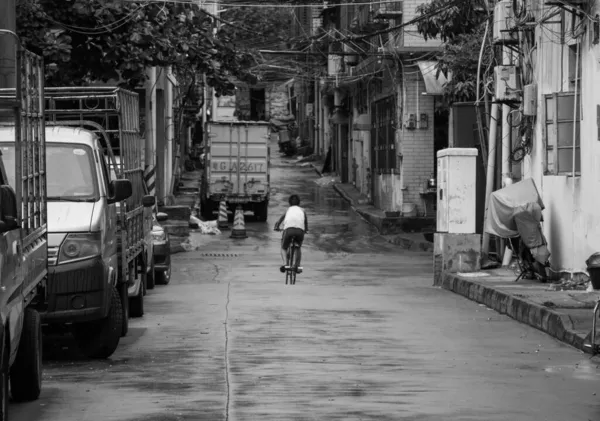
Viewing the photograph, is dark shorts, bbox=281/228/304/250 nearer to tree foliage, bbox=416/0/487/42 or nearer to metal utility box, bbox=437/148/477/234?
metal utility box, bbox=437/148/477/234

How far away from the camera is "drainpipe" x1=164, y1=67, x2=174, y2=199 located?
43219 mm

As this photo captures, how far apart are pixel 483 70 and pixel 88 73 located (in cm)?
860

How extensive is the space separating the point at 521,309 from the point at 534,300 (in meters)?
0.22

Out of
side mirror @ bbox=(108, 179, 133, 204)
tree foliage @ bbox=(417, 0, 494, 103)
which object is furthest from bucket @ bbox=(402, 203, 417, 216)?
side mirror @ bbox=(108, 179, 133, 204)

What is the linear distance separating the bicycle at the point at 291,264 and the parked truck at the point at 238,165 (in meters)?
17.1

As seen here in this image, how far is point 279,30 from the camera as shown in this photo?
65.6m

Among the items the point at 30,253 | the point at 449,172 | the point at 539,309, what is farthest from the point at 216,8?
→ the point at 30,253

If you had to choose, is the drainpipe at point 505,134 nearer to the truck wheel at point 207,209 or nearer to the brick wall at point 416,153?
the brick wall at point 416,153

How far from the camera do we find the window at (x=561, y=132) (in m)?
19.1

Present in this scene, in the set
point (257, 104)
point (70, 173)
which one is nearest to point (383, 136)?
point (70, 173)

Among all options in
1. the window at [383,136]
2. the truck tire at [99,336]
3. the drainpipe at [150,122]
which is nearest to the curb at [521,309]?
the truck tire at [99,336]

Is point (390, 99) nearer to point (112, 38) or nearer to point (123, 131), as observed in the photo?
point (112, 38)

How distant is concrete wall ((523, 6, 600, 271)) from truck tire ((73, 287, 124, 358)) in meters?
7.78

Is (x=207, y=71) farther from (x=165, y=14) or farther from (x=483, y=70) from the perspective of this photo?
(x=483, y=70)
